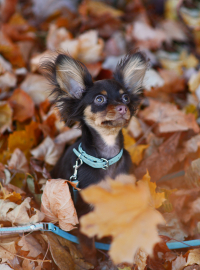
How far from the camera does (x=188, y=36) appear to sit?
3650 mm

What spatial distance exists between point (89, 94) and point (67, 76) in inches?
8.3

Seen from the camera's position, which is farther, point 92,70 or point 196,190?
point 92,70

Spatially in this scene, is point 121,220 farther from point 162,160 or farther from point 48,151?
point 48,151

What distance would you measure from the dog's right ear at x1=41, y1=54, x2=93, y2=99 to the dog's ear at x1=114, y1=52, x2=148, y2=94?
308 mm

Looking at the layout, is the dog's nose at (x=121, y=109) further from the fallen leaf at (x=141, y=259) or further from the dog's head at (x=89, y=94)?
the fallen leaf at (x=141, y=259)

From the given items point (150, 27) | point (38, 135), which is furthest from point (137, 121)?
point (150, 27)

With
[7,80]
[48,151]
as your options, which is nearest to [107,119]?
[48,151]

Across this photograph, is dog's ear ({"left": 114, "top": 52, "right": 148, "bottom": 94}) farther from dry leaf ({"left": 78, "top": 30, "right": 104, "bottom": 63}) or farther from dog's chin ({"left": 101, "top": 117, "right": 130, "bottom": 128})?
dry leaf ({"left": 78, "top": 30, "right": 104, "bottom": 63})

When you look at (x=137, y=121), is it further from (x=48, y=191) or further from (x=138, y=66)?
(x=48, y=191)

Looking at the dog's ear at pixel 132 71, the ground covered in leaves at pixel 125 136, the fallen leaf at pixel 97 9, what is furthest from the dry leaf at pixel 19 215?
the fallen leaf at pixel 97 9

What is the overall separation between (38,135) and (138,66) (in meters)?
1.19

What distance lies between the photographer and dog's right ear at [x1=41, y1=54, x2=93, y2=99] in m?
1.85

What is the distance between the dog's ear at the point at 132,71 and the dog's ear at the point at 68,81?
0.31m

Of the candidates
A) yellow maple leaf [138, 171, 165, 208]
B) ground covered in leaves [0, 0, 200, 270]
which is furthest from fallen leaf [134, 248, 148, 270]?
yellow maple leaf [138, 171, 165, 208]
